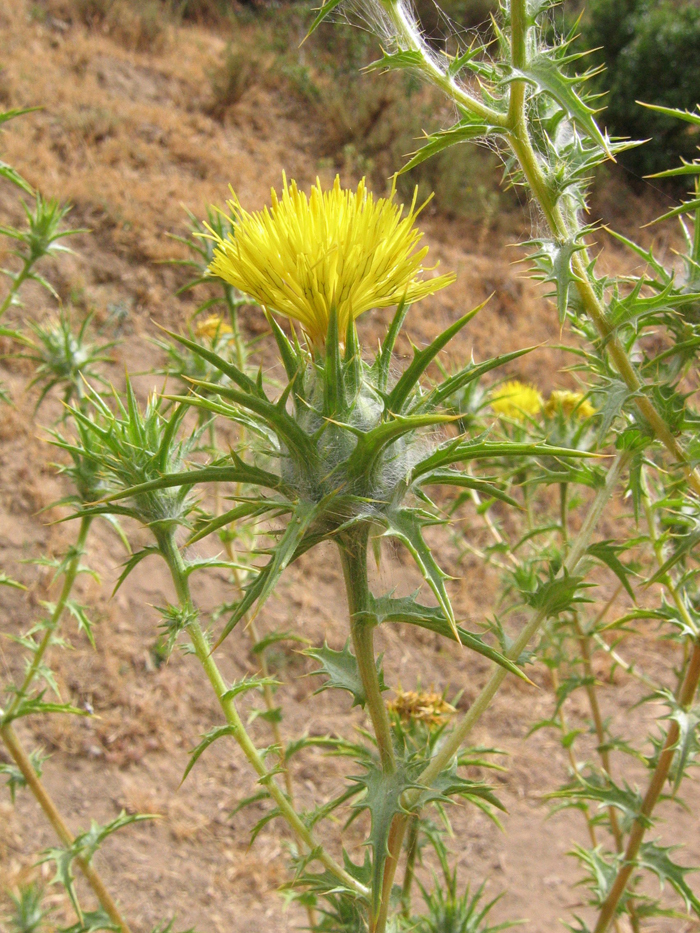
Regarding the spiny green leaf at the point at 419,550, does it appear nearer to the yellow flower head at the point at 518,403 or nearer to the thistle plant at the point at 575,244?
the thistle plant at the point at 575,244

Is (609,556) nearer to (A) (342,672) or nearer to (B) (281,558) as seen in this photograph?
(A) (342,672)

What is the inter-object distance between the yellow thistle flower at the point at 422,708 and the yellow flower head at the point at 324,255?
957mm

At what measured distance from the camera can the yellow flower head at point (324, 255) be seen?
958 mm

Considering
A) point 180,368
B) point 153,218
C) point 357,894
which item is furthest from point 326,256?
point 153,218

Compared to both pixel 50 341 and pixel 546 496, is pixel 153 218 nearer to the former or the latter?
pixel 546 496

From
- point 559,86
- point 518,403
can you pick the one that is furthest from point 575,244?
point 518,403

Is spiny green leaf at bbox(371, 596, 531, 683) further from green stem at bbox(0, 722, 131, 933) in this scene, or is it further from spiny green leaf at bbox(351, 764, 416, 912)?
green stem at bbox(0, 722, 131, 933)

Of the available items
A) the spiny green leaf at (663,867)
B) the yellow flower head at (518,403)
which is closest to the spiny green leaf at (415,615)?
the spiny green leaf at (663,867)

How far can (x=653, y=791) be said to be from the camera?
146 cm

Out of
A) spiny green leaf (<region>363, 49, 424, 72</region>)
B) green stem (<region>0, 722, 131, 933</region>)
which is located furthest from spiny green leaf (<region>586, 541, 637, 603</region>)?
green stem (<region>0, 722, 131, 933</region>)

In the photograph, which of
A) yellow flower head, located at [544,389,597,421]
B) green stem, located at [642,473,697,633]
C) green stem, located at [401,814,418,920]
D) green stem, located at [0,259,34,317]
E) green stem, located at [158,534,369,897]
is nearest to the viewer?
green stem, located at [158,534,369,897]

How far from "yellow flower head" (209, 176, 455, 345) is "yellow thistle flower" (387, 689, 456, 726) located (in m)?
0.96

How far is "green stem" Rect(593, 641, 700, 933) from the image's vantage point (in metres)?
1.39

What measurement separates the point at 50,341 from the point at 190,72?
7971mm
